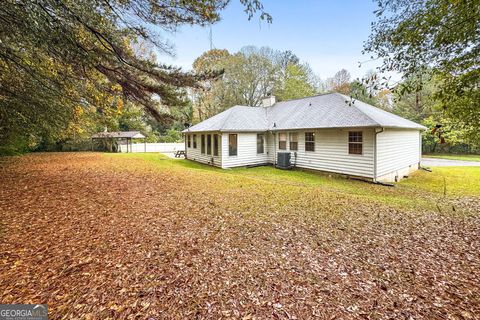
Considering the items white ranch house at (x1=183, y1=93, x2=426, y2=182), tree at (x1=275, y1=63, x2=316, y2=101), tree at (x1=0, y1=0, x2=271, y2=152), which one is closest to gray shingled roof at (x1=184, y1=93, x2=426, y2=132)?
white ranch house at (x1=183, y1=93, x2=426, y2=182)

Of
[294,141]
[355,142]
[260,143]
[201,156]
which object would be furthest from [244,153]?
[355,142]

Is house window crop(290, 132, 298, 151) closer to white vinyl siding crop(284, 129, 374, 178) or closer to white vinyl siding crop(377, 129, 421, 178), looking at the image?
white vinyl siding crop(284, 129, 374, 178)

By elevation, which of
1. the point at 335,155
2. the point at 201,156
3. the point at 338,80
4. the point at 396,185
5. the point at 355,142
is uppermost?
the point at 338,80

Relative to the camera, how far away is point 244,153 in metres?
14.8

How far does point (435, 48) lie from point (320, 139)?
8.24 meters

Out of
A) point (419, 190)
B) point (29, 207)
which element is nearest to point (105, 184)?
point (29, 207)

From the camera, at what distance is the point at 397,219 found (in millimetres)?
5043

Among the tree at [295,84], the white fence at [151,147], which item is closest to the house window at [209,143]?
the white fence at [151,147]

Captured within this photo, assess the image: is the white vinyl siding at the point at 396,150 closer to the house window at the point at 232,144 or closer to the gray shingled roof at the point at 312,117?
the gray shingled roof at the point at 312,117

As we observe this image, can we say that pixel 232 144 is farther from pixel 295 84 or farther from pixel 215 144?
pixel 295 84

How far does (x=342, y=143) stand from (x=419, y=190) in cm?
378

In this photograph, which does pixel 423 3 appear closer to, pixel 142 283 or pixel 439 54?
pixel 439 54

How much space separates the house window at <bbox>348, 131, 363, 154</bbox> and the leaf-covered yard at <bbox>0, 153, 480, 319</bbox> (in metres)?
4.94

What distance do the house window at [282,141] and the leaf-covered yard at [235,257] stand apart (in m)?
8.52
